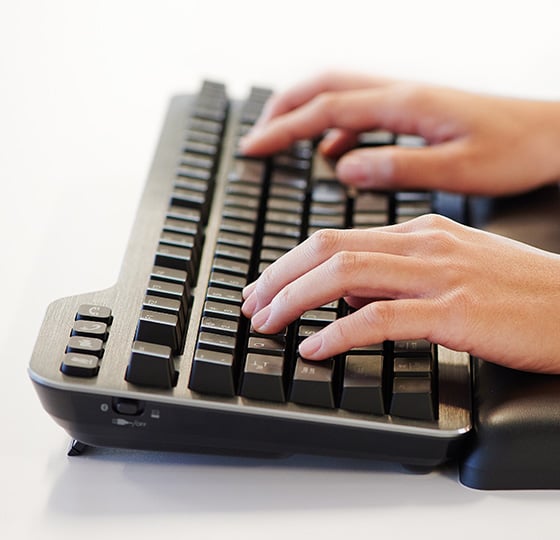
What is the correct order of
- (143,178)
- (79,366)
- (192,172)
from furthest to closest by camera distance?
1. (143,178)
2. (192,172)
3. (79,366)

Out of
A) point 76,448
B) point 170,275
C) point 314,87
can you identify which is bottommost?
point 76,448

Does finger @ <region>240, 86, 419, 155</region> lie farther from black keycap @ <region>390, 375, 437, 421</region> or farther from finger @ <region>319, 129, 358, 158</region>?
black keycap @ <region>390, 375, 437, 421</region>

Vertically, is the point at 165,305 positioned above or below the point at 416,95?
below

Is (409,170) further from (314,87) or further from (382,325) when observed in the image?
(382,325)

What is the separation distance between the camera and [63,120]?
3.54 ft

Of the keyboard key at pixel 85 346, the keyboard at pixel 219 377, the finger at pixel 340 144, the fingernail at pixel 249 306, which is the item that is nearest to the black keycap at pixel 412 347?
the keyboard at pixel 219 377

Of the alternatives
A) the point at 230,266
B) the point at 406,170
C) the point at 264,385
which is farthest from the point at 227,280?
the point at 406,170

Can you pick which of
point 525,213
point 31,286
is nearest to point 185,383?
point 31,286

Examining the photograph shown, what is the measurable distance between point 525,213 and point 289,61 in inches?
17.5

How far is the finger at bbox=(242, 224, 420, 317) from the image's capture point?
27.8 inches

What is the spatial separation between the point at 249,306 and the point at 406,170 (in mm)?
261

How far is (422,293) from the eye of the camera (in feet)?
2.26

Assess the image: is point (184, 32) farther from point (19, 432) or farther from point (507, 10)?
point (19, 432)

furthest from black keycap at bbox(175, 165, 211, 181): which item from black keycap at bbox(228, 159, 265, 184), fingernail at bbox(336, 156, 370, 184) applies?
fingernail at bbox(336, 156, 370, 184)
